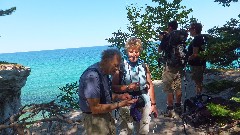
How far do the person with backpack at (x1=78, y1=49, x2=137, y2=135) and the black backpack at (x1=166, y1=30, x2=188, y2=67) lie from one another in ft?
12.2

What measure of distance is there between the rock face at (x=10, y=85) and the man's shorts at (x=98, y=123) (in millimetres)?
6737

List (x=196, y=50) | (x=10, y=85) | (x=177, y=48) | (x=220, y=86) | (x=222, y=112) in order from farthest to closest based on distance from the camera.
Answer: (x=10, y=85), (x=196, y=50), (x=177, y=48), (x=220, y=86), (x=222, y=112)

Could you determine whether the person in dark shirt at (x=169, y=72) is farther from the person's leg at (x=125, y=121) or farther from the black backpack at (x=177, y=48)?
the person's leg at (x=125, y=121)

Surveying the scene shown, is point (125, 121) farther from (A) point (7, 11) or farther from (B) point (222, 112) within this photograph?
(A) point (7, 11)

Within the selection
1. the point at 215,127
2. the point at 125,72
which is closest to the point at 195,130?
the point at 215,127

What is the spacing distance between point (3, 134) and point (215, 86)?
7.34m

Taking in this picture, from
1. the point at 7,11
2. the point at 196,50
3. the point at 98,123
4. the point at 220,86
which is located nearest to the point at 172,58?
the point at 196,50

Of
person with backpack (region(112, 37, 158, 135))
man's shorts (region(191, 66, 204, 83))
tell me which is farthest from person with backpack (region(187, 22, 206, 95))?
person with backpack (region(112, 37, 158, 135))

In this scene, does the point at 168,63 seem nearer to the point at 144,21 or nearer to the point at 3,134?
the point at 3,134

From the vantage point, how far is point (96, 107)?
401 cm

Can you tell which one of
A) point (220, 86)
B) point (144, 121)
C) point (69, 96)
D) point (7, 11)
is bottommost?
point (69, 96)

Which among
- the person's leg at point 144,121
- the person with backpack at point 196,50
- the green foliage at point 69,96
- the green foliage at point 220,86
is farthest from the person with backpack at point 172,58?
the green foliage at point 69,96

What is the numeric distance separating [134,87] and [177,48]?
2.86m

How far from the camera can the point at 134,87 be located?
530 centimetres
